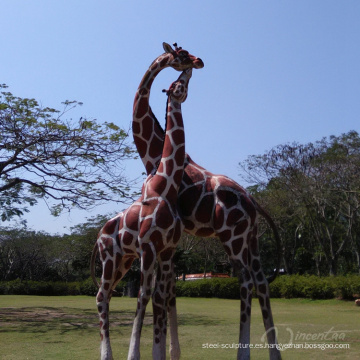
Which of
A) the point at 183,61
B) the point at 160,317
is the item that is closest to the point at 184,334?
the point at 160,317

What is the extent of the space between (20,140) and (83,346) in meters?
6.26

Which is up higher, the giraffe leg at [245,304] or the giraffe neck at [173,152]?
the giraffe neck at [173,152]

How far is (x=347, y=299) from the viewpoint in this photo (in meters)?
20.2

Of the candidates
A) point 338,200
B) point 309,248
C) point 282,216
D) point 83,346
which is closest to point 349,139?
point 338,200

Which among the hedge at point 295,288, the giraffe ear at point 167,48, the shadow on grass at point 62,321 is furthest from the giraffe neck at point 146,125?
the hedge at point 295,288

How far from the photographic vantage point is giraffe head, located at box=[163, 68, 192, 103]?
657 centimetres

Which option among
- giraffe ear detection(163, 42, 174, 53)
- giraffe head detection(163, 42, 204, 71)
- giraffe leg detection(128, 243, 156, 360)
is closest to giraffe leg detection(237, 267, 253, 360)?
giraffe leg detection(128, 243, 156, 360)

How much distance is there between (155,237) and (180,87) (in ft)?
6.39

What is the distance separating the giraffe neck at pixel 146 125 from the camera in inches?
272

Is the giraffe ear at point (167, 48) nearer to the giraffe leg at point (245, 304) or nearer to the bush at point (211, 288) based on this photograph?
the giraffe leg at point (245, 304)

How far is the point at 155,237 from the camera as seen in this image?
19.9 feet

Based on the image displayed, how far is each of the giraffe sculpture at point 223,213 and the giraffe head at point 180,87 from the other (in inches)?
14.5

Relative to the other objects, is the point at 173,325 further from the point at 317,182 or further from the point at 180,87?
the point at 317,182

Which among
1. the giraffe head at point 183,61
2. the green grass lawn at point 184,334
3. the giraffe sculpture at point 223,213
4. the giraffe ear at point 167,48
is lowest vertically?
the green grass lawn at point 184,334
